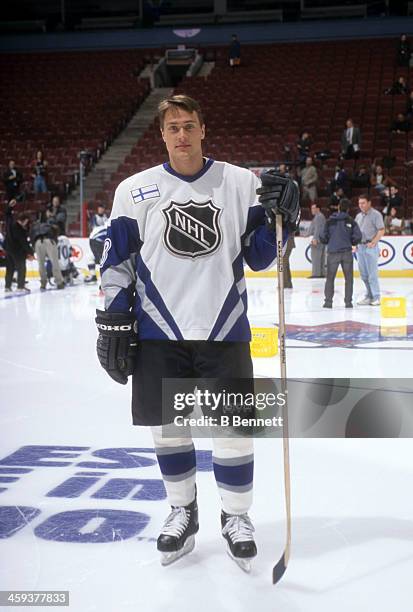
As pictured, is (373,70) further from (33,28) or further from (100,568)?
(100,568)

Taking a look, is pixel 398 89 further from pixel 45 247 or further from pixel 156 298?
pixel 156 298

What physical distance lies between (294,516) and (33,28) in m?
26.0

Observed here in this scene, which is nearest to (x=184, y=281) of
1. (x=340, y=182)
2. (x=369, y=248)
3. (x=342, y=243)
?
(x=342, y=243)

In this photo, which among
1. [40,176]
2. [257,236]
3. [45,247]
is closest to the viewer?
[257,236]

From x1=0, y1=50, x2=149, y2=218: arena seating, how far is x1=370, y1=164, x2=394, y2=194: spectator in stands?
7462 mm

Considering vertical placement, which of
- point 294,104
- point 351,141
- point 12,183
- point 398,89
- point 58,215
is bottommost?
point 58,215

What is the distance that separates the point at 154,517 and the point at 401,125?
55.5ft

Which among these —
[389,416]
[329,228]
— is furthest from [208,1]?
[389,416]

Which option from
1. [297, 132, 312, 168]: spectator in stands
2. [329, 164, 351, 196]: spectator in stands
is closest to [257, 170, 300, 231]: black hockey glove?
[329, 164, 351, 196]: spectator in stands

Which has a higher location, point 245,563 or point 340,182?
point 340,182

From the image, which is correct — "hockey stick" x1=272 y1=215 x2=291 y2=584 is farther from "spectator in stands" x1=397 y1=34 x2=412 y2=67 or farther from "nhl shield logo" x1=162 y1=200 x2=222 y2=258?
"spectator in stands" x1=397 y1=34 x2=412 y2=67

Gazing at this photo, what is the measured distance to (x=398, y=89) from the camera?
19.6 metres

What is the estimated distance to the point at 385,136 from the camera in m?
18.7

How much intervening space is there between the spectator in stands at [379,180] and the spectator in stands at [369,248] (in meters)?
6.36
